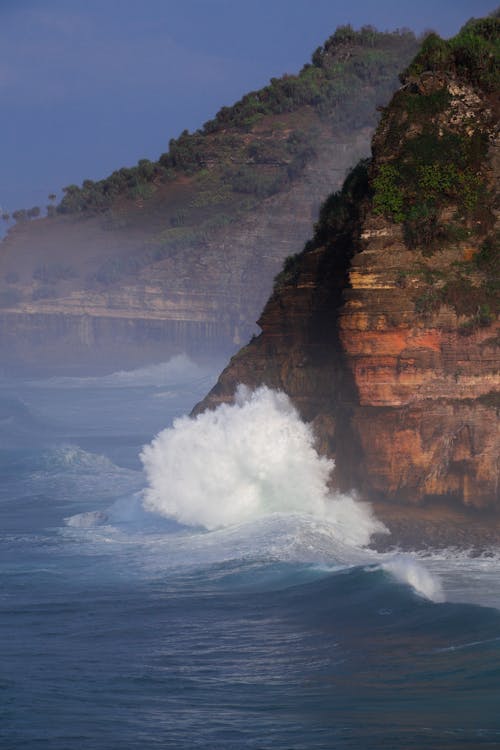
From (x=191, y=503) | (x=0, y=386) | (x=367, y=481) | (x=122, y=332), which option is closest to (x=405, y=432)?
(x=367, y=481)

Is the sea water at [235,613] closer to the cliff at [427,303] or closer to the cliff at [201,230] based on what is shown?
the cliff at [427,303]

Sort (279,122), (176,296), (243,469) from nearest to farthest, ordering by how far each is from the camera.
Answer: (243,469), (176,296), (279,122)

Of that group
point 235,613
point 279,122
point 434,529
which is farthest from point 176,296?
point 235,613

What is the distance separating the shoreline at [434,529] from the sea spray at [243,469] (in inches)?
33.9

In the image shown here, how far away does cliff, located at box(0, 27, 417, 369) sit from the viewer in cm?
8200

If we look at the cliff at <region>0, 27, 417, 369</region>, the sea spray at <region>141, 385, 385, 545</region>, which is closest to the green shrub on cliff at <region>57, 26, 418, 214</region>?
the cliff at <region>0, 27, 417, 369</region>

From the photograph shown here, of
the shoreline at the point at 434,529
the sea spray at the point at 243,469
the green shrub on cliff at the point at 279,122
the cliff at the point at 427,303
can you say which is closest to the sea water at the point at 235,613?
the sea spray at the point at 243,469

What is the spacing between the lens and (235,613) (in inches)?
797

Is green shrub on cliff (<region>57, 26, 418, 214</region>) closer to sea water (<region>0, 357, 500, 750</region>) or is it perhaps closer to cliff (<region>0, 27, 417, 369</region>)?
cliff (<region>0, 27, 417, 369</region>)

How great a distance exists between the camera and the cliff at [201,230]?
82.0 meters

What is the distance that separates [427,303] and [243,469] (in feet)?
20.7

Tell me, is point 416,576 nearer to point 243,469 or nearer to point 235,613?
point 235,613

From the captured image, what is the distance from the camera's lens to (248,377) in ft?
101

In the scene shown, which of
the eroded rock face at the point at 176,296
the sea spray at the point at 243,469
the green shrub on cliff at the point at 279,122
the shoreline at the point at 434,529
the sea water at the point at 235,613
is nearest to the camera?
the sea water at the point at 235,613
